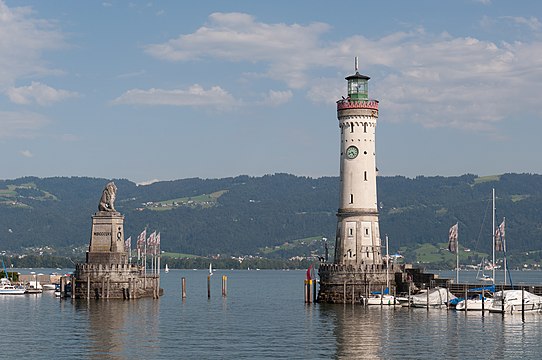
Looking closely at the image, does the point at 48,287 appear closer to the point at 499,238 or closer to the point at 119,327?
the point at 119,327

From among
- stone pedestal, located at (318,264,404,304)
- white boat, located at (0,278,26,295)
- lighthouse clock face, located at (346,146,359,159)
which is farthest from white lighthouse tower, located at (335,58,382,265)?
white boat, located at (0,278,26,295)

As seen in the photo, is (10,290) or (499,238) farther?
(10,290)

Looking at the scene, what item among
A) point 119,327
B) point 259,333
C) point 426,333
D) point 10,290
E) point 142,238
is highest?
point 142,238

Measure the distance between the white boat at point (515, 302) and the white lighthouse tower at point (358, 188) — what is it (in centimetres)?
1499

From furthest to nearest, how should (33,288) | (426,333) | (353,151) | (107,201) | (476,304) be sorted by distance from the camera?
(33,288), (107,201), (353,151), (476,304), (426,333)

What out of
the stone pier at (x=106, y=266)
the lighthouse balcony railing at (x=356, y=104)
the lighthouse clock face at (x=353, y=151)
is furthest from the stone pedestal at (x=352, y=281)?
the stone pier at (x=106, y=266)

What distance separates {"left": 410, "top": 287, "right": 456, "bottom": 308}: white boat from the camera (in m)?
108

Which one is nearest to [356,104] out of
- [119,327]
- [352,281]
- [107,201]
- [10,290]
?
[352,281]

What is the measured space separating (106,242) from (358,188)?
31474 millimetres

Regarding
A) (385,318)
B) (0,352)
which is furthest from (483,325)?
(0,352)

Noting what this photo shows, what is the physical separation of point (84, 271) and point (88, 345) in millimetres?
45531

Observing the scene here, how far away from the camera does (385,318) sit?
97.2 m

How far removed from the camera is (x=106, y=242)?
12056cm

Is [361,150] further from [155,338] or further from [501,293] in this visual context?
[155,338]
